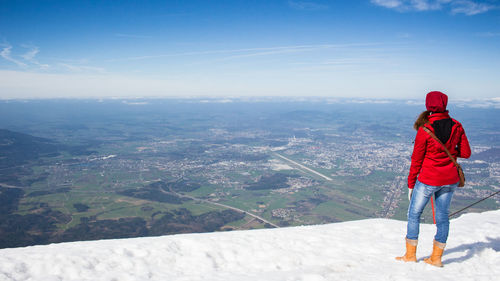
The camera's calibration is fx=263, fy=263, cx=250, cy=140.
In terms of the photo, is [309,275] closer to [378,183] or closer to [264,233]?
[264,233]

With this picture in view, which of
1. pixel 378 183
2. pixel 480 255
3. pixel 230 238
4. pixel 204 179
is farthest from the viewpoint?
pixel 204 179

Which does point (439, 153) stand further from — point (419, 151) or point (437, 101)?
point (437, 101)

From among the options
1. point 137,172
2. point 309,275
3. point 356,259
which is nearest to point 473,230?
point 356,259

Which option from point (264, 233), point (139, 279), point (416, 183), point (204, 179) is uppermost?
point (416, 183)

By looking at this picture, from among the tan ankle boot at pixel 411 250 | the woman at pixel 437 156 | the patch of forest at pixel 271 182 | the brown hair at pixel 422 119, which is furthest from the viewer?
the patch of forest at pixel 271 182

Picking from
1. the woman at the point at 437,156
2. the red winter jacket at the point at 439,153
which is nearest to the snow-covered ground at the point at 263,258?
the woman at the point at 437,156

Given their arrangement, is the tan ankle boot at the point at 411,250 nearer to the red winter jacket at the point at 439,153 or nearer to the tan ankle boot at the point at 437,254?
the tan ankle boot at the point at 437,254

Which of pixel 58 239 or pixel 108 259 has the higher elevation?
pixel 108 259

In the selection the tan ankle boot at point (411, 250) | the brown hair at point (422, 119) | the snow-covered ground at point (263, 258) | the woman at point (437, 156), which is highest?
the brown hair at point (422, 119)

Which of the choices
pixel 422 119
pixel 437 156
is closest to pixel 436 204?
pixel 437 156
